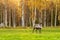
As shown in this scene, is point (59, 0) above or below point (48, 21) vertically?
above

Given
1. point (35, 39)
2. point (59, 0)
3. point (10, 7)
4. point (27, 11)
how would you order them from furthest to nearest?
1. point (27, 11)
2. point (10, 7)
3. point (59, 0)
4. point (35, 39)

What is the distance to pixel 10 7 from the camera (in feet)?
184

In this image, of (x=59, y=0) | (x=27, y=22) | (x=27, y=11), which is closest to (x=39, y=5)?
(x=59, y=0)

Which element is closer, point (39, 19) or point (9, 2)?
point (9, 2)

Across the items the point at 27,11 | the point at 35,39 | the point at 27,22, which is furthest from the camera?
the point at 27,22

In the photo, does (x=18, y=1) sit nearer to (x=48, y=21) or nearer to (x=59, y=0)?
(x=59, y=0)

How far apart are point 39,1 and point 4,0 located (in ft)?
24.8

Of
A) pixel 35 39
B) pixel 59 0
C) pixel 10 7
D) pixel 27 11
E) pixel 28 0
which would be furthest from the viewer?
pixel 27 11

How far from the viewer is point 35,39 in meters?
16.7

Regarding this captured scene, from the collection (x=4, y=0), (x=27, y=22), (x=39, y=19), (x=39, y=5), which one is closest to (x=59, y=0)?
(x=39, y=5)

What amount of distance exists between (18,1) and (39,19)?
488 inches

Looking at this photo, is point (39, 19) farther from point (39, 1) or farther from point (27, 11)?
point (39, 1)

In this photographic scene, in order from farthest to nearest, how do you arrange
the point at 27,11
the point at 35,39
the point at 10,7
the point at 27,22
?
1. the point at 27,22
2. the point at 27,11
3. the point at 10,7
4. the point at 35,39

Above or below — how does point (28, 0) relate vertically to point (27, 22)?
above
